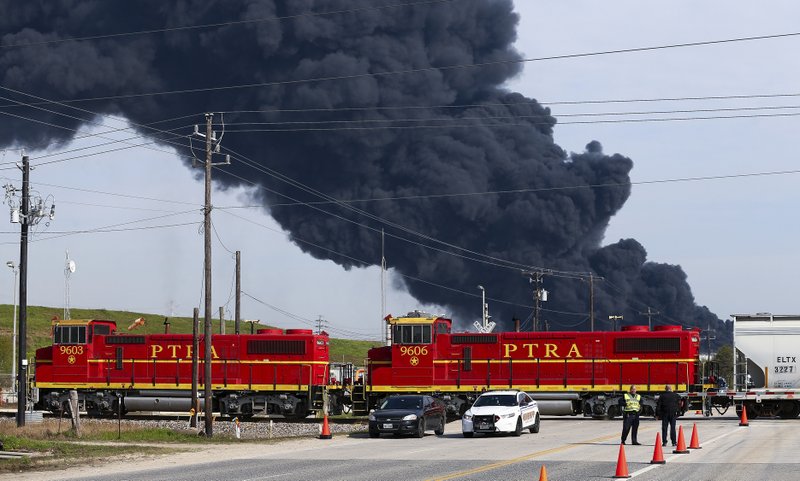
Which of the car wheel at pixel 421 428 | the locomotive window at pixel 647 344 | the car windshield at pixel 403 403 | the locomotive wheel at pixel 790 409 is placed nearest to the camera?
the car wheel at pixel 421 428

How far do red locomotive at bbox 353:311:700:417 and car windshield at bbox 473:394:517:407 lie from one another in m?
10.7

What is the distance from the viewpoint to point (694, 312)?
648 feet

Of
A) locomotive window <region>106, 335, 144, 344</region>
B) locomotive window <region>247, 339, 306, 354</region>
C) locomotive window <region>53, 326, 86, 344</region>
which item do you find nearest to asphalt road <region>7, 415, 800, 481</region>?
locomotive window <region>247, 339, 306, 354</region>

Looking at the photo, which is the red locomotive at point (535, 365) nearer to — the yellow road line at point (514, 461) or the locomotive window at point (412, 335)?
the locomotive window at point (412, 335)

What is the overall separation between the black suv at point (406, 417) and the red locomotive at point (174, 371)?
1108 centimetres

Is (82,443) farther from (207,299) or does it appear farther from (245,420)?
(245,420)

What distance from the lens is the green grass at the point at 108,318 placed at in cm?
12850

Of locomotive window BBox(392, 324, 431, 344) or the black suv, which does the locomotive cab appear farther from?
the black suv

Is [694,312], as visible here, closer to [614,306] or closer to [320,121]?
[614,306]

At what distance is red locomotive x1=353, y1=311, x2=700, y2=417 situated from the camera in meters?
52.2

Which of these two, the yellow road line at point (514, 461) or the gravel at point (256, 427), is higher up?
the yellow road line at point (514, 461)

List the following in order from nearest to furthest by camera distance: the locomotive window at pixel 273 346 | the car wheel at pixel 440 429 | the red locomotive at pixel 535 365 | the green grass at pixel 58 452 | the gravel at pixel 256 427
Answer: the green grass at pixel 58 452
the car wheel at pixel 440 429
the gravel at pixel 256 427
the red locomotive at pixel 535 365
the locomotive window at pixel 273 346

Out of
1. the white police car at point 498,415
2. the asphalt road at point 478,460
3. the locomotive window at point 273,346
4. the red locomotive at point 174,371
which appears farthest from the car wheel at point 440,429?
the locomotive window at point 273,346

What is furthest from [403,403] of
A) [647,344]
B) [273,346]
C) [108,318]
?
[108,318]
